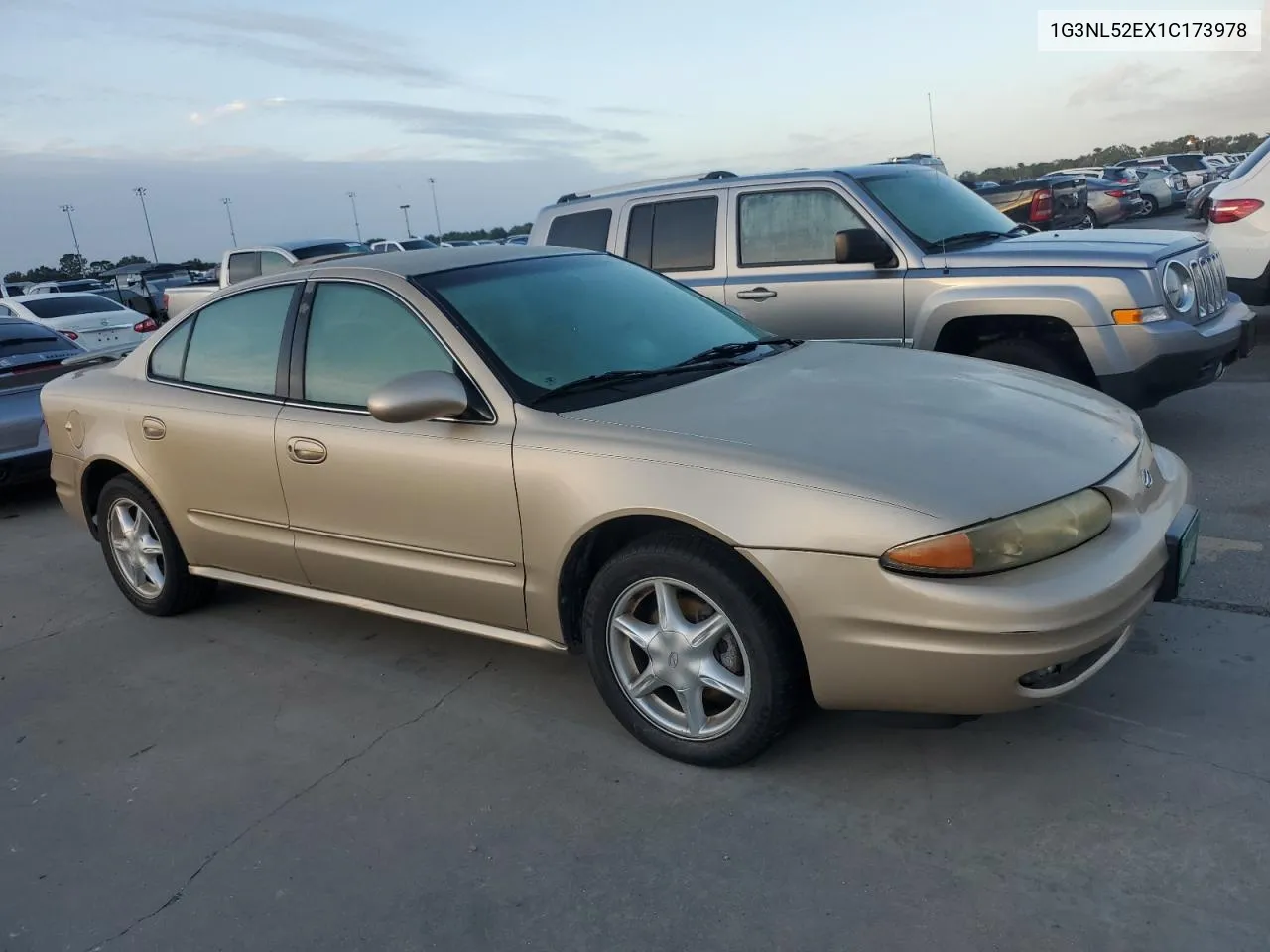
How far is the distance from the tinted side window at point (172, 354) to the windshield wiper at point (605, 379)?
210cm

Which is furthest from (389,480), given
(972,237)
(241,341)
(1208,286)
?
(1208,286)

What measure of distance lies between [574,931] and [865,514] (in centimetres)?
127

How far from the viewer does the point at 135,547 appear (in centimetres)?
498

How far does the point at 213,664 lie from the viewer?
14.4 ft

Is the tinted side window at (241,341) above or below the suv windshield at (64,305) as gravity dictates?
above

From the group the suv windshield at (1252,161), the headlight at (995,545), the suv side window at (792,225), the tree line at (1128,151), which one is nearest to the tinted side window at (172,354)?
the headlight at (995,545)

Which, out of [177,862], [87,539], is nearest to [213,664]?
[177,862]

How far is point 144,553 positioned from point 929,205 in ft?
16.4

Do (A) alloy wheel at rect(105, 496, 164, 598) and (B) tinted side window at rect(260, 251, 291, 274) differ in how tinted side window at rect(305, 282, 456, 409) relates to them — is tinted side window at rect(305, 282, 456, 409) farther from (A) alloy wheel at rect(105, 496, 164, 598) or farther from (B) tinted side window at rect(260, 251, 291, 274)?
(B) tinted side window at rect(260, 251, 291, 274)

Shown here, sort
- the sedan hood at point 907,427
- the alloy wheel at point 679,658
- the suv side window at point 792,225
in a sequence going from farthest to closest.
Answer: the suv side window at point 792,225
the alloy wheel at point 679,658
the sedan hood at point 907,427

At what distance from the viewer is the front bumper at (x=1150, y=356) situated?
5.60 meters

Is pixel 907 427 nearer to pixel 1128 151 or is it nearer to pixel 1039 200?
pixel 1039 200

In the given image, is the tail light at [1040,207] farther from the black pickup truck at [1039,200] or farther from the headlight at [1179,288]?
the headlight at [1179,288]

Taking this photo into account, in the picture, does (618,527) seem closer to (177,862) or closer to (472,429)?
(472,429)
